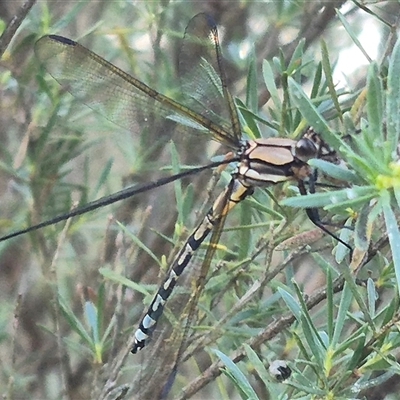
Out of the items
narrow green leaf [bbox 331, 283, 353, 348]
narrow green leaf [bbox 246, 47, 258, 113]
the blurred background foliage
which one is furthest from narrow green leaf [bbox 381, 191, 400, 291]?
narrow green leaf [bbox 246, 47, 258, 113]

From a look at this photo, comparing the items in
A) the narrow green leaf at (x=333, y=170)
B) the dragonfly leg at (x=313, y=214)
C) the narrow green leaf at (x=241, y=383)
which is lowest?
the narrow green leaf at (x=241, y=383)

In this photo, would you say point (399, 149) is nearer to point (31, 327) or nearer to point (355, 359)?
point (355, 359)

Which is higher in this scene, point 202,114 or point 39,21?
point 39,21

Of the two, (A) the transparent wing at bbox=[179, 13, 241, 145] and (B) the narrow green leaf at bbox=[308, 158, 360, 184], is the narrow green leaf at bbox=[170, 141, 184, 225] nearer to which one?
(A) the transparent wing at bbox=[179, 13, 241, 145]

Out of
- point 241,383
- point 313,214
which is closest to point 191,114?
point 313,214

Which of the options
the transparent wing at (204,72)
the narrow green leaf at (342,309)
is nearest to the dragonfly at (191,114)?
the transparent wing at (204,72)

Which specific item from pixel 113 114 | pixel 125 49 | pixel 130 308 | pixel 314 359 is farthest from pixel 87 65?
pixel 314 359

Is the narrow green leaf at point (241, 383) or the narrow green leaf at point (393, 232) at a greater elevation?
the narrow green leaf at point (393, 232)

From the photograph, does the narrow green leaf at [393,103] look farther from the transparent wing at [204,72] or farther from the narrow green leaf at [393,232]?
the transparent wing at [204,72]
